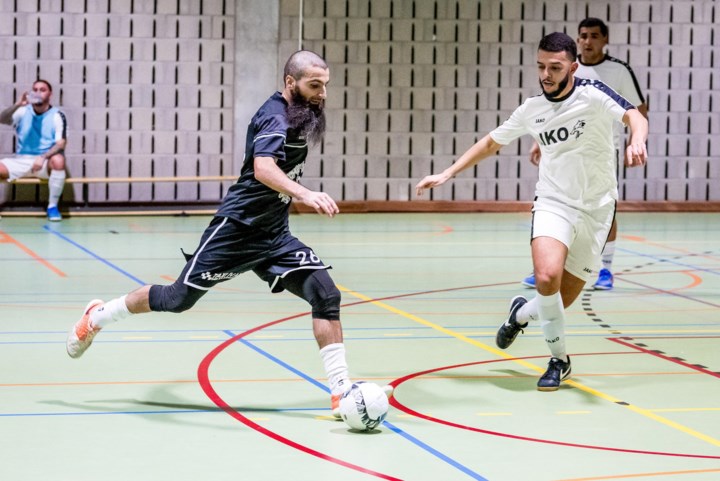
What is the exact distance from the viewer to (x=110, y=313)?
20.1 ft

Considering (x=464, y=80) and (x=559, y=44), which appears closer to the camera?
(x=559, y=44)

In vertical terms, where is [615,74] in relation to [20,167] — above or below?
above

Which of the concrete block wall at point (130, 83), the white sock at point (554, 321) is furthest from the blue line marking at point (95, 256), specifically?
the white sock at point (554, 321)

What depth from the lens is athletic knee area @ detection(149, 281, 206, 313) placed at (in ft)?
19.2

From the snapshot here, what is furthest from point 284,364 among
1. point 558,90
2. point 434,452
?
point 558,90

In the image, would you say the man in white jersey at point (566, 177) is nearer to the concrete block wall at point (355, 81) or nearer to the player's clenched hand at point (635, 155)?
the player's clenched hand at point (635, 155)

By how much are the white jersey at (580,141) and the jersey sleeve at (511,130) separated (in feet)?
0.45

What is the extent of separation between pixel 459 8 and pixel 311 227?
426 cm

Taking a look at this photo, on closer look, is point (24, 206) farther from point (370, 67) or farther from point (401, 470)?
point (401, 470)

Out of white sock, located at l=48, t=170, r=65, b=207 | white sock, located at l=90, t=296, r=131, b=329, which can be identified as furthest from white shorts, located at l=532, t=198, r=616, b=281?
white sock, located at l=48, t=170, r=65, b=207

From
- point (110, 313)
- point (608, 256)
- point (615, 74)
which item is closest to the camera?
point (110, 313)

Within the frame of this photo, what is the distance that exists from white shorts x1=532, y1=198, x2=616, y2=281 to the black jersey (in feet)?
4.81

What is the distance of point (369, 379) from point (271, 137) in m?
1.64

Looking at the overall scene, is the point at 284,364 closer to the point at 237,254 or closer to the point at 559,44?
the point at 237,254
